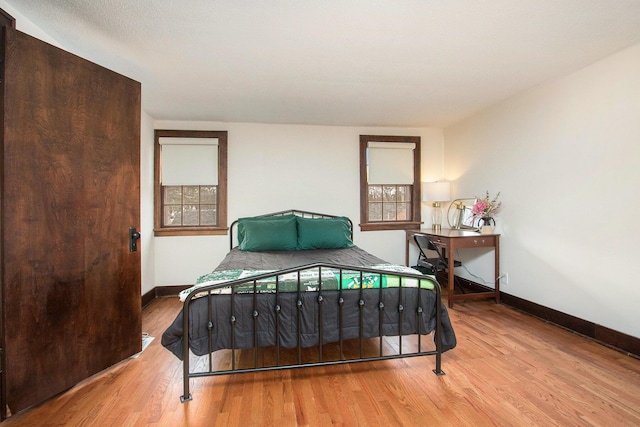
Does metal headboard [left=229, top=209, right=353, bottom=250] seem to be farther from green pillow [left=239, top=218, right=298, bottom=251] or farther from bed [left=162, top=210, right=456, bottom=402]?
bed [left=162, top=210, right=456, bottom=402]

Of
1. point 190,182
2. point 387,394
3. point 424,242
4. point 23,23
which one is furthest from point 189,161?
point 387,394

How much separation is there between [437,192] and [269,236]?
248 cm

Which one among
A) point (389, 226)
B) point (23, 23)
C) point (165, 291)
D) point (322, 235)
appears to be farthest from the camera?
point (389, 226)

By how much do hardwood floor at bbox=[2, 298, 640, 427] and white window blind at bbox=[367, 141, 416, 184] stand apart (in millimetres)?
2661

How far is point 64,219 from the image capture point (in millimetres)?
1897

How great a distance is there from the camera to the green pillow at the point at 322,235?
354 centimetres

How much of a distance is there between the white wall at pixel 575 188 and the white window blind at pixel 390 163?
1.13 meters

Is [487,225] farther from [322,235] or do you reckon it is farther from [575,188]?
[322,235]

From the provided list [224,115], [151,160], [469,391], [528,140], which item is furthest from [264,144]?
[469,391]

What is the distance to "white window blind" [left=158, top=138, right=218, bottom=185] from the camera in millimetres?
4094

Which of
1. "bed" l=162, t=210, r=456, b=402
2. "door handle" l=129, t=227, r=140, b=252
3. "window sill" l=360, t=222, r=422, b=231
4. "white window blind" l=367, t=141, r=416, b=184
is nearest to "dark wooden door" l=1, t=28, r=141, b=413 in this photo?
"door handle" l=129, t=227, r=140, b=252

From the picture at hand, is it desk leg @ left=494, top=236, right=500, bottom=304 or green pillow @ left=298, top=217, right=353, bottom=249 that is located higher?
green pillow @ left=298, top=217, right=353, bottom=249

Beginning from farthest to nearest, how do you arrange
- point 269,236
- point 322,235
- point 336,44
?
point 322,235 < point 269,236 < point 336,44

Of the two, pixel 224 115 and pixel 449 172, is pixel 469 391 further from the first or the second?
pixel 224 115
